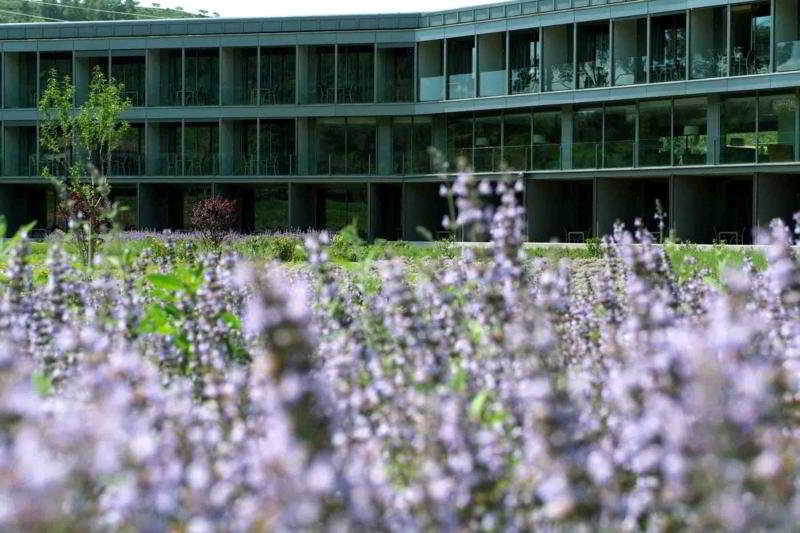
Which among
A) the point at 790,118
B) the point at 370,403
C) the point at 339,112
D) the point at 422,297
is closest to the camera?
the point at 370,403

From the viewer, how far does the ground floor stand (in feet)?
125

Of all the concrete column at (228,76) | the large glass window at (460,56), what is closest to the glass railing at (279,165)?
the concrete column at (228,76)

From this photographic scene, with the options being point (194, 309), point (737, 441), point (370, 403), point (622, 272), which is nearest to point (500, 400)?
point (370, 403)

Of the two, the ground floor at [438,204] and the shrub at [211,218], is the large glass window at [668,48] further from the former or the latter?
the shrub at [211,218]

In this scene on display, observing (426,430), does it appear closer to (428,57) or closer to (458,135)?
(458,135)

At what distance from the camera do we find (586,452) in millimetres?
3957

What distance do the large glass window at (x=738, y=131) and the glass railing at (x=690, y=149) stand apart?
22.4 inches

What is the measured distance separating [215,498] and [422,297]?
3.52 m

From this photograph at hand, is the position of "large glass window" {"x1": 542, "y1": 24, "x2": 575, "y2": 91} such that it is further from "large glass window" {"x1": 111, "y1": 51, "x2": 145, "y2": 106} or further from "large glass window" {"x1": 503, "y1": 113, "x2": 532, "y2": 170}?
"large glass window" {"x1": 111, "y1": 51, "x2": 145, "y2": 106}

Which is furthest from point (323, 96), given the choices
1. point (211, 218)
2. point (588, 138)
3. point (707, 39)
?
point (211, 218)

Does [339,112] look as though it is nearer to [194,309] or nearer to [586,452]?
[194,309]

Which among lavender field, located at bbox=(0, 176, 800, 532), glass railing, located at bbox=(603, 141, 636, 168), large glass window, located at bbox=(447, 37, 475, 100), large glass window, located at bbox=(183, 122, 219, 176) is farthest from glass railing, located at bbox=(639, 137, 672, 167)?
lavender field, located at bbox=(0, 176, 800, 532)

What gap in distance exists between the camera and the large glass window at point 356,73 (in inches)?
1779

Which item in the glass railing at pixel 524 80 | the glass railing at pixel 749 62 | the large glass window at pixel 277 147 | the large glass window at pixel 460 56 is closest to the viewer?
the glass railing at pixel 749 62
